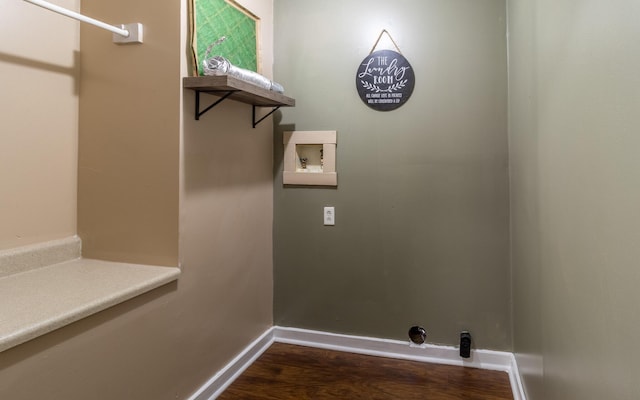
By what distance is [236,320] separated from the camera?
2.18m

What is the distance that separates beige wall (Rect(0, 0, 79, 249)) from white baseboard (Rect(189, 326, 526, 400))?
103cm

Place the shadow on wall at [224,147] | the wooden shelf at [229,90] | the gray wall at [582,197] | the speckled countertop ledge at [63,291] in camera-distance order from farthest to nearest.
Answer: the shadow on wall at [224,147]
the wooden shelf at [229,90]
the speckled countertop ledge at [63,291]
the gray wall at [582,197]

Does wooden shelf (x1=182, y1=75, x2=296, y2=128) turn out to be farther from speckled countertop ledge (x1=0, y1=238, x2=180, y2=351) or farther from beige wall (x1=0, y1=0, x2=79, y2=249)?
speckled countertop ledge (x1=0, y1=238, x2=180, y2=351)

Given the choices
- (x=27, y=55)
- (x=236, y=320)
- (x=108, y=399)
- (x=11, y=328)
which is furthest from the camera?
(x=236, y=320)

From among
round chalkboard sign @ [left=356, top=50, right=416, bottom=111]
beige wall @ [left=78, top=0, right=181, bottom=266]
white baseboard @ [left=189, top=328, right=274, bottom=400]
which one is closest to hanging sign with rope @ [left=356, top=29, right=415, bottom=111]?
round chalkboard sign @ [left=356, top=50, right=416, bottom=111]

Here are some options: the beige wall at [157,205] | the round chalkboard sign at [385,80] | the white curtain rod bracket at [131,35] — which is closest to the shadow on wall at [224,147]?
the beige wall at [157,205]

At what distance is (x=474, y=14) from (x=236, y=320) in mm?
2042

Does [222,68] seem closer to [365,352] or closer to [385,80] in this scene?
[385,80]

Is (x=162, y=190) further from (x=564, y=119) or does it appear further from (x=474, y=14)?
(x=474, y=14)

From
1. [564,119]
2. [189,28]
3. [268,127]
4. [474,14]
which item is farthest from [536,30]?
[268,127]

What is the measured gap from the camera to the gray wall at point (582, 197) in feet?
2.27

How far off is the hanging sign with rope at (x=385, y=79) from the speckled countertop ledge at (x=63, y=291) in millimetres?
1401

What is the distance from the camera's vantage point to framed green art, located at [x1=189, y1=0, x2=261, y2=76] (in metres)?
1.75

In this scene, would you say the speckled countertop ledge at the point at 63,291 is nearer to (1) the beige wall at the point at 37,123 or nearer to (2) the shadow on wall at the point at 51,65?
(1) the beige wall at the point at 37,123
